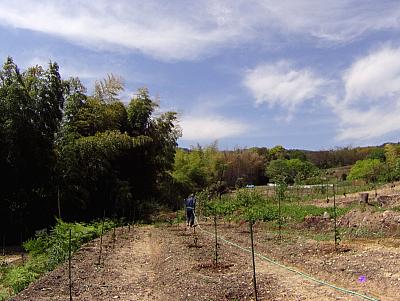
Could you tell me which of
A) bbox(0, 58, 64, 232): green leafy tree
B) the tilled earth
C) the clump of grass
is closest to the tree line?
bbox(0, 58, 64, 232): green leafy tree

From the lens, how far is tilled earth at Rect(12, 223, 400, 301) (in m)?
5.49

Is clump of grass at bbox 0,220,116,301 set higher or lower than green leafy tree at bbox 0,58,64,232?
lower

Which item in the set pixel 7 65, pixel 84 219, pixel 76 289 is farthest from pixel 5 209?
pixel 76 289

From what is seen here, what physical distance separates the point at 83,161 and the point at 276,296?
12942mm

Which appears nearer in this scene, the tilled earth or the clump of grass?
the tilled earth

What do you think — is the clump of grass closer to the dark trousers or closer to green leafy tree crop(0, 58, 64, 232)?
the dark trousers

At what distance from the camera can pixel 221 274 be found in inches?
260

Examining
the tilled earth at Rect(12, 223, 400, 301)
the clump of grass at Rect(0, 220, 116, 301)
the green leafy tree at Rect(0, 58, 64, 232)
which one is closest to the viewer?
the tilled earth at Rect(12, 223, 400, 301)

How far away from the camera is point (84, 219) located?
17578mm

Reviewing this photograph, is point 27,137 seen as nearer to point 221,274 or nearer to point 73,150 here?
point 73,150

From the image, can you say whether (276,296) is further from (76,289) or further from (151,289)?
(76,289)

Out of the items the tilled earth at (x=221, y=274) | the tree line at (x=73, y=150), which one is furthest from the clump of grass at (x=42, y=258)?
the tree line at (x=73, y=150)

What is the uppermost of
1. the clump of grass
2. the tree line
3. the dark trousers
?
the tree line

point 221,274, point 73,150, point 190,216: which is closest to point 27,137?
point 73,150
